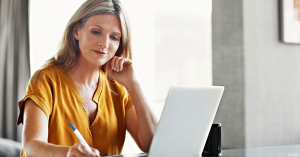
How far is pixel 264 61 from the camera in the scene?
228 centimetres

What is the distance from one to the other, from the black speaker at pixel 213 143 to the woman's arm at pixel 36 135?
406mm

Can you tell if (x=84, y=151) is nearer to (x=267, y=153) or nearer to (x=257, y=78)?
(x=267, y=153)

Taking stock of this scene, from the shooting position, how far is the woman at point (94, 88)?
1.12 meters

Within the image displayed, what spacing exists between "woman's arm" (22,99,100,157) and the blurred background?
1.62 meters

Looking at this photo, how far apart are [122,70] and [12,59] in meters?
1.93

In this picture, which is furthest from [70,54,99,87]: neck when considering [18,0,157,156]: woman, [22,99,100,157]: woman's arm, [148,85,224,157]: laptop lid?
[148,85,224,157]: laptop lid

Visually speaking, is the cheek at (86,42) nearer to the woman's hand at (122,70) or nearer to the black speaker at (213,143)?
the woman's hand at (122,70)

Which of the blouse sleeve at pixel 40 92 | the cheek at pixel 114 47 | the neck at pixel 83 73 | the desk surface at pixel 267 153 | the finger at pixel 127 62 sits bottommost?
the desk surface at pixel 267 153

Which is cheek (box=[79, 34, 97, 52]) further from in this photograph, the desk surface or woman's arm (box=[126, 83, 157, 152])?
the desk surface

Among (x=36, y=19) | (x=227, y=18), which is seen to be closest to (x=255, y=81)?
(x=227, y=18)

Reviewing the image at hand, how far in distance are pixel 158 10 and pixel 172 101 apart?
2.30 m

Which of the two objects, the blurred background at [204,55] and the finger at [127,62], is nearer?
the finger at [127,62]

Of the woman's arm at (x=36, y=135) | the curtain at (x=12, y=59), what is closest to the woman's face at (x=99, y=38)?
the woman's arm at (x=36, y=135)

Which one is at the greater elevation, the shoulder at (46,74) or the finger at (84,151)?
the shoulder at (46,74)
